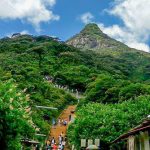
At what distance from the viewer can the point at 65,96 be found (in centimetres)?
9388

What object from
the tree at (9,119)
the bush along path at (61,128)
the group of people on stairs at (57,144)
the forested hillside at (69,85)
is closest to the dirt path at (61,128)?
Result: the bush along path at (61,128)

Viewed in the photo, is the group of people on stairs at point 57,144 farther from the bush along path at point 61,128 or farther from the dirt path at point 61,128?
the dirt path at point 61,128

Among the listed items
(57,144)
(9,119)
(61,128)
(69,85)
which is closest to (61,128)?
(61,128)

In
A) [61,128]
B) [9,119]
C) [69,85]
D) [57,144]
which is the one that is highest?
[69,85]

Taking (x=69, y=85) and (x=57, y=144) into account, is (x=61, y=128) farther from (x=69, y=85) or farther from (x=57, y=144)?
(x=69, y=85)

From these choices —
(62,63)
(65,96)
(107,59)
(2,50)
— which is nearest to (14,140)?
(65,96)

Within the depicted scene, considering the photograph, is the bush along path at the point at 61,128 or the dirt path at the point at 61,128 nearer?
the bush along path at the point at 61,128

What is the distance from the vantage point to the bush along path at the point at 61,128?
62600 mm

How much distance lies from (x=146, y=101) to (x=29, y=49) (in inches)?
3590

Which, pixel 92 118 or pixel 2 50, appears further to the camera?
pixel 2 50

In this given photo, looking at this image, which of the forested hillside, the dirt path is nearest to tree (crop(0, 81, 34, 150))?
the forested hillside

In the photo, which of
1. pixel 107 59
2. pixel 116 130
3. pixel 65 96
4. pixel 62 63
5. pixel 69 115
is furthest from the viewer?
pixel 107 59

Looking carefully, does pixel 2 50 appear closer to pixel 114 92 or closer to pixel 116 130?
pixel 114 92

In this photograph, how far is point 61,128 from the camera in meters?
72.6
